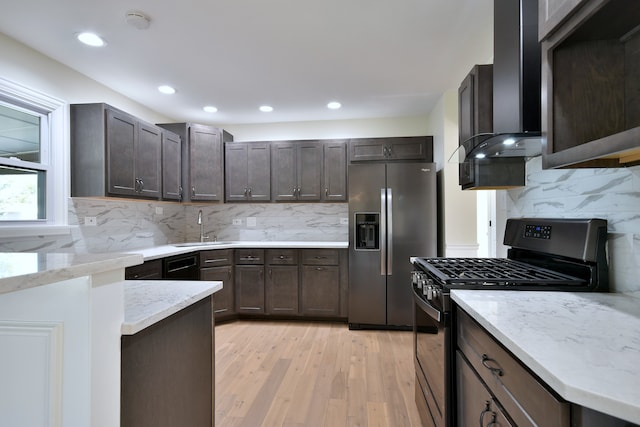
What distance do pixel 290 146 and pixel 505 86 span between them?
9.06 ft

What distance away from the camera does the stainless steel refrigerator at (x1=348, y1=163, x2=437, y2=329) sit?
11.1 feet

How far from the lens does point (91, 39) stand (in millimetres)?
2244

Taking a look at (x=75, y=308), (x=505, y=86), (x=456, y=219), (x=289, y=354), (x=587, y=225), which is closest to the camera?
(x=75, y=308)

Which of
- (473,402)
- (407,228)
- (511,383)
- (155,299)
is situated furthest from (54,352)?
(407,228)

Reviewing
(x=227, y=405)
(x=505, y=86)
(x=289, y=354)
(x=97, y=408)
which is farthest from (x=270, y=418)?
(x=505, y=86)

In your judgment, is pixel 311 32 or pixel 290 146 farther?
pixel 290 146

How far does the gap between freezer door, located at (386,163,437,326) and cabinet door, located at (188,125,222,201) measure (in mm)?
2256

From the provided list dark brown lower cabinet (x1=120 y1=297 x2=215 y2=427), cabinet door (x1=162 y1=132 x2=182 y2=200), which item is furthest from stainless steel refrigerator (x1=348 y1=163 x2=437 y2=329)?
dark brown lower cabinet (x1=120 y1=297 x2=215 y2=427)

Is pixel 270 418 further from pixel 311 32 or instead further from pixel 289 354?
pixel 311 32

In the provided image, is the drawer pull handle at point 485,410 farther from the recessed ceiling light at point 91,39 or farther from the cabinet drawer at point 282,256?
the recessed ceiling light at point 91,39

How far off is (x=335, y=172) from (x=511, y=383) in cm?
326

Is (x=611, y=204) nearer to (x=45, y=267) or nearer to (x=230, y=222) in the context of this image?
(x=45, y=267)

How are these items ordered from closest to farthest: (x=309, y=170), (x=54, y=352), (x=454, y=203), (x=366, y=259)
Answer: (x=54, y=352) → (x=454, y=203) → (x=366, y=259) → (x=309, y=170)

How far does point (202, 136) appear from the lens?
3.88 m
